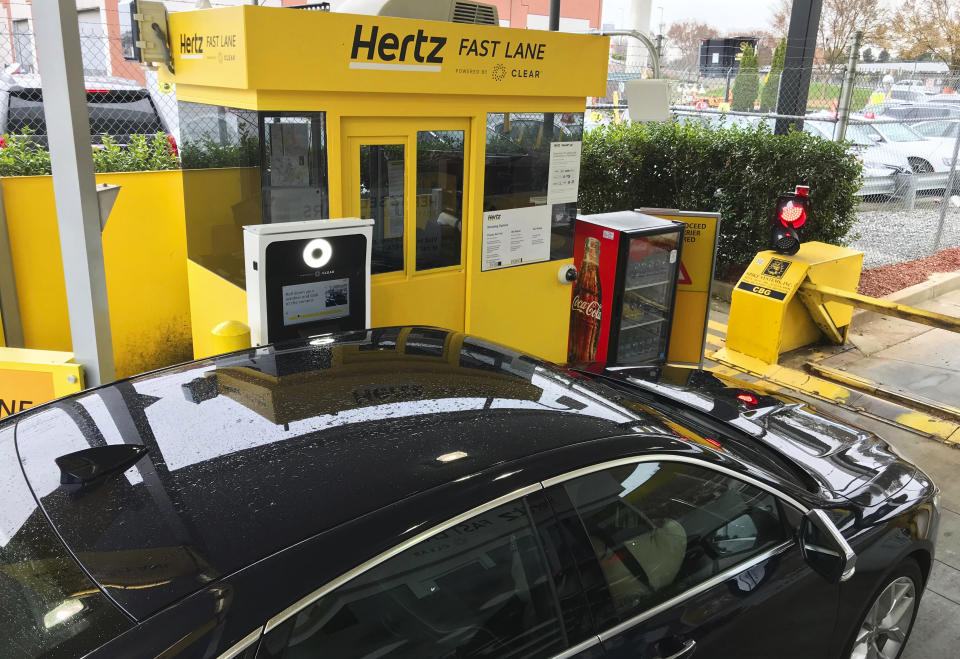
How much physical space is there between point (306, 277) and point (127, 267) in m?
2.59

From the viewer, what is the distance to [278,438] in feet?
7.25

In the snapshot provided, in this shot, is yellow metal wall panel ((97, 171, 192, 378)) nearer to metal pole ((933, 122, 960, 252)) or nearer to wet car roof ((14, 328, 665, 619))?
wet car roof ((14, 328, 665, 619))

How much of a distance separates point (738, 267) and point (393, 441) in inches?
343

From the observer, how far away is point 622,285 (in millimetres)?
6352

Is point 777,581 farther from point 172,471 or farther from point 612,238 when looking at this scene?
point 612,238

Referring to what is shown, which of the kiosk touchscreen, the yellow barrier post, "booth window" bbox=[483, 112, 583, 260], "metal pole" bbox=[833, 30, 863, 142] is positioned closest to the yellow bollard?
the kiosk touchscreen

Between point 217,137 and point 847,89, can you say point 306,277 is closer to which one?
point 217,137

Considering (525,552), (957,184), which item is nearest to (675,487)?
(525,552)

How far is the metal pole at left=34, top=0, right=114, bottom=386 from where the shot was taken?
11.1 ft

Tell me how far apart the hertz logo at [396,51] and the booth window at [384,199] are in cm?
50

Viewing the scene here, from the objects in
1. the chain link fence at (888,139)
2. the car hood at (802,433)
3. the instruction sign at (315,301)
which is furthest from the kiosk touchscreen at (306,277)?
the chain link fence at (888,139)

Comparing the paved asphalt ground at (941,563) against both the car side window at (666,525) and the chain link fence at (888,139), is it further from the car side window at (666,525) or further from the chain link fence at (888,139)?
the chain link fence at (888,139)

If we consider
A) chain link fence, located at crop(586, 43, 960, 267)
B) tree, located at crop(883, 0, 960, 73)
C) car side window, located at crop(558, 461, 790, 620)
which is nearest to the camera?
car side window, located at crop(558, 461, 790, 620)

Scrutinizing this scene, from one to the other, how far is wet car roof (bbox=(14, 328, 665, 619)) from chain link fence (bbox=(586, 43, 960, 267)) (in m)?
7.99
